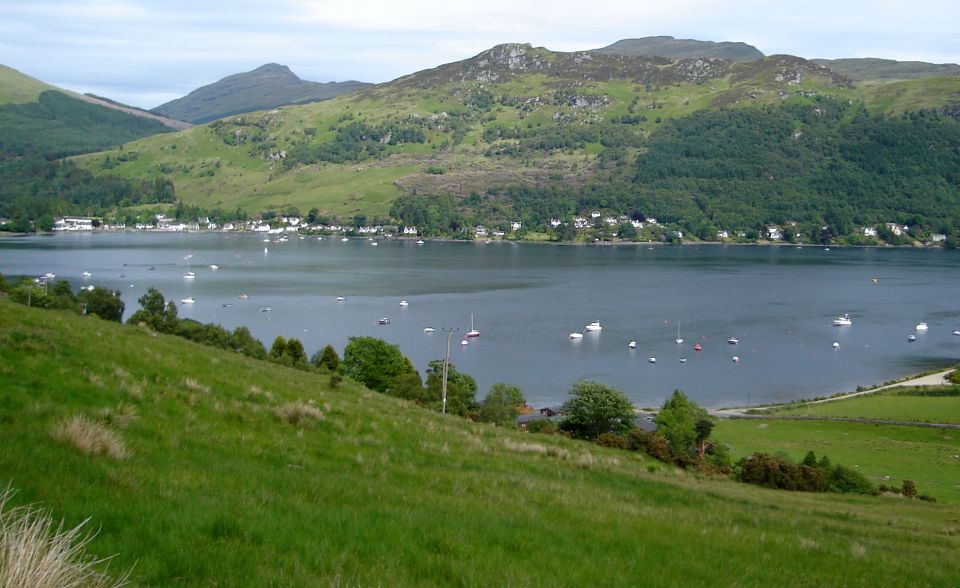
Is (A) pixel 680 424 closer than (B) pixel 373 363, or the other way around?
(A) pixel 680 424

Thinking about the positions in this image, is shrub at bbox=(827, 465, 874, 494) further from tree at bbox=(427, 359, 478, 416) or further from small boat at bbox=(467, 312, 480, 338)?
small boat at bbox=(467, 312, 480, 338)

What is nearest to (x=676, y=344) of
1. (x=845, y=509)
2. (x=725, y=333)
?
(x=725, y=333)

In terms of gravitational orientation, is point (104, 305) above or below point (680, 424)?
above

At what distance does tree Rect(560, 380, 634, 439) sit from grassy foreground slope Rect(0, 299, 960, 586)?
833 inches

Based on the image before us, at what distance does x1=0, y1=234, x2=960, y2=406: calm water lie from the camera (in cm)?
6438

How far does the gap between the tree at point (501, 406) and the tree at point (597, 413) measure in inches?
115

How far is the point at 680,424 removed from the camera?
3672cm

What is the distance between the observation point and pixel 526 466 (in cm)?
1155

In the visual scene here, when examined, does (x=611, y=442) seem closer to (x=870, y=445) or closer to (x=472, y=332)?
(x=870, y=445)

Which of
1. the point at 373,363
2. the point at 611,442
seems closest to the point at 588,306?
the point at 373,363

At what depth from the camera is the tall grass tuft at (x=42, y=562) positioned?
3.52 metres

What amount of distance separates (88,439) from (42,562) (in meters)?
3.23

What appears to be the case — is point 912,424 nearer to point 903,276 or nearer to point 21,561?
point 21,561

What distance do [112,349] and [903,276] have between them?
142 m
